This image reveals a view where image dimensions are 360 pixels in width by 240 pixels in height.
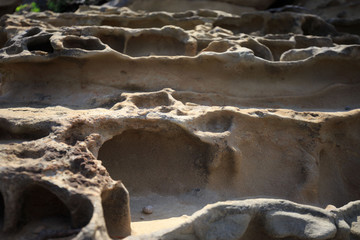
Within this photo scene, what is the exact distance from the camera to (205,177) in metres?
3.10

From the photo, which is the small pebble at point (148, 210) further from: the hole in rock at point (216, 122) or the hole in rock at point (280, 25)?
the hole in rock at point (280, 25)

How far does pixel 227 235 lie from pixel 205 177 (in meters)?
0.96

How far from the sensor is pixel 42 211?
2.19 m

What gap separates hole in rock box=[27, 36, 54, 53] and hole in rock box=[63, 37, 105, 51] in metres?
0.27

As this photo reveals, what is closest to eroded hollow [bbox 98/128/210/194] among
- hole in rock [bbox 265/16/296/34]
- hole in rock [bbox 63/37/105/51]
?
hole in rock [bbox 63/37/105/51]

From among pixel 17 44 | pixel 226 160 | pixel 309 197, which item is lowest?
pixel 309 197

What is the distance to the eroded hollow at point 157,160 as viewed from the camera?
307cm

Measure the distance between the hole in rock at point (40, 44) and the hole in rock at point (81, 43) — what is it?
0.27 metres

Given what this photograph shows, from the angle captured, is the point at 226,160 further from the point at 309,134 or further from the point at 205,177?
the point at 309,134

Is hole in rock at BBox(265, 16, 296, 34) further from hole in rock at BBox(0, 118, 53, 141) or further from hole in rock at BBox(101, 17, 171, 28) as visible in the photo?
hole in rock at BBox(0, 118, 53, 141)

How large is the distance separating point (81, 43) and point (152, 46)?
1.04 metres

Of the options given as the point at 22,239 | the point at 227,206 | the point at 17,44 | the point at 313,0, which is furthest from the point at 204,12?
the point at 22,239

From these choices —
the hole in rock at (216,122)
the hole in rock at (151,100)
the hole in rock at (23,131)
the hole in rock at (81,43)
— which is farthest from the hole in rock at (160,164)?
the hole in rock at (81,43)

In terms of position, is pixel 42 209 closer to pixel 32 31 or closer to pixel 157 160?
pixel 157 160
